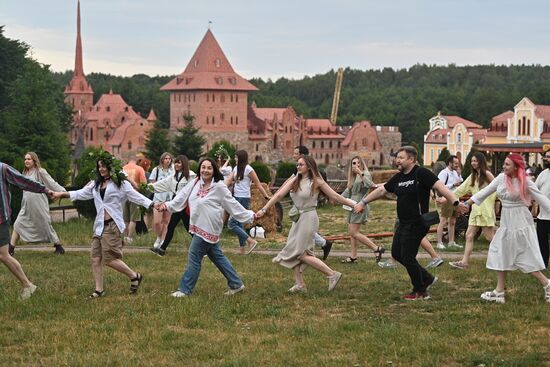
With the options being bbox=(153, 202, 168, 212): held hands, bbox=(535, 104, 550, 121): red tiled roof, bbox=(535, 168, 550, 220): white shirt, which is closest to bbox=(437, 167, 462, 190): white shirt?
bbox=(535, 168, 550, 220): white shirt

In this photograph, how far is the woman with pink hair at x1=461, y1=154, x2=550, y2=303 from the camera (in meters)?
9.92

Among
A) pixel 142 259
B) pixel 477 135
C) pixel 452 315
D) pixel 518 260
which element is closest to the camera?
pixel 452 315

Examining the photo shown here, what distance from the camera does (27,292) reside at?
10570 millimetres

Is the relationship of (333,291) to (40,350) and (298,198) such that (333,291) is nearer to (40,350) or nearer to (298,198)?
(298,198)

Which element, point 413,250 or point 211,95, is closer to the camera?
point 413,250

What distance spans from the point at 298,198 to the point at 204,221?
97 centimetres

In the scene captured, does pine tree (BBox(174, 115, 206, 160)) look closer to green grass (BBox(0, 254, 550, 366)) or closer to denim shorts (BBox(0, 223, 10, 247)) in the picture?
green grass (BBox(0, 254, 550, 366))

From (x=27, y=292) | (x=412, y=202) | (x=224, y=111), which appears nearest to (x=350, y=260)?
(x=412, y=202)

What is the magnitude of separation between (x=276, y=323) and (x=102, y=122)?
11543cm

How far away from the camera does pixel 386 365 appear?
742 cm

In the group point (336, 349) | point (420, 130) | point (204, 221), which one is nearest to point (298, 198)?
point (204, 221)

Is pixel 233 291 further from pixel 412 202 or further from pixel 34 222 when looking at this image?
pixel 34 222

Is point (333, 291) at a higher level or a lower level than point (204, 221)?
lower

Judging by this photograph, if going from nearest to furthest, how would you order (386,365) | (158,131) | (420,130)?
(386,365) < (158,131) < (420,130)
